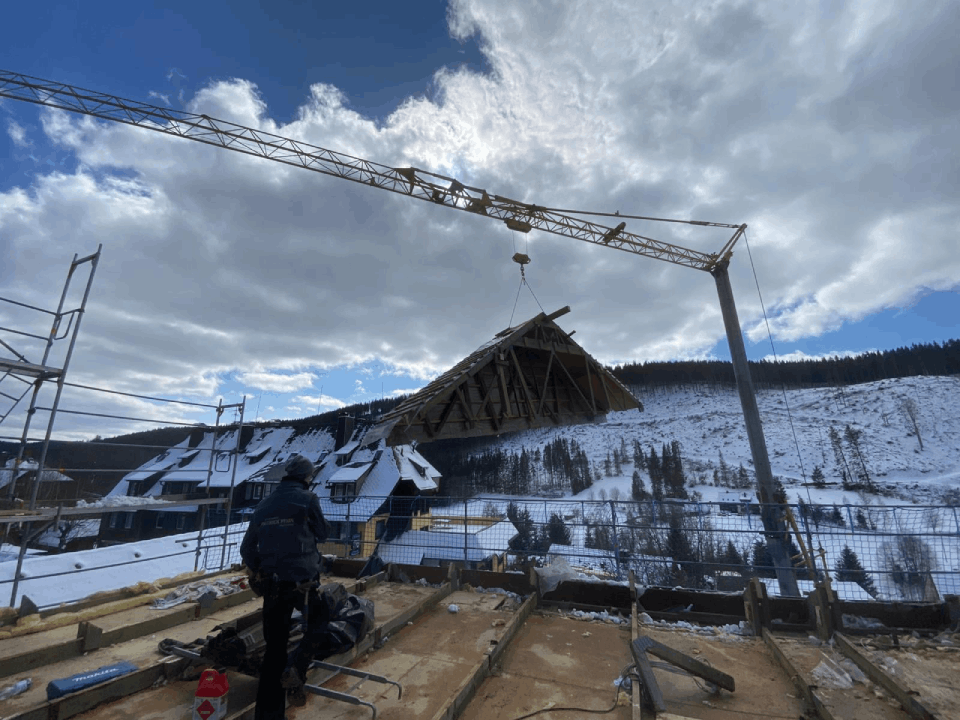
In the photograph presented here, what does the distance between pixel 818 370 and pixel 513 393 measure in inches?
4596

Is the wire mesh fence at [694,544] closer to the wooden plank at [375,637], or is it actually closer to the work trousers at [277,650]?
the wooden plank at [375,637]

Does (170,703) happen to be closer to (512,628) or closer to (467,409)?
(512,628)

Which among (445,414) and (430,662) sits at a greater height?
(445,414)

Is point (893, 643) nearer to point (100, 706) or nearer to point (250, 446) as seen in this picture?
point (100, 706)

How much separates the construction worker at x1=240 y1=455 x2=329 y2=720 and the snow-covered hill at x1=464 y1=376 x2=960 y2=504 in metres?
56.0

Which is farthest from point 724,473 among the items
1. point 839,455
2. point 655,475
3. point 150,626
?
point 150,626

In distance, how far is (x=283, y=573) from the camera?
3.89m

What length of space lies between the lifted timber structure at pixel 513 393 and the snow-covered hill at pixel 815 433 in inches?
1913

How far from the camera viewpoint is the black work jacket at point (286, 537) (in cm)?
393

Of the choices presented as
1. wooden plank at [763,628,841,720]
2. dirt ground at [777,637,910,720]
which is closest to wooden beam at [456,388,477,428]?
wooden plank at [763,628,841,720]

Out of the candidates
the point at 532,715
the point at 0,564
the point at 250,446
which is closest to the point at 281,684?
the point at 532,715

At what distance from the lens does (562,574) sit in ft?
24.7

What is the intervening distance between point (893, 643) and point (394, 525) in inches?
840

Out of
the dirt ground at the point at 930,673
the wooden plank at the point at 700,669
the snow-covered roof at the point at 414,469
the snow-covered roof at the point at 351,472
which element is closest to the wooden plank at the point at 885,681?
the dirt ground at the point at 930,673
